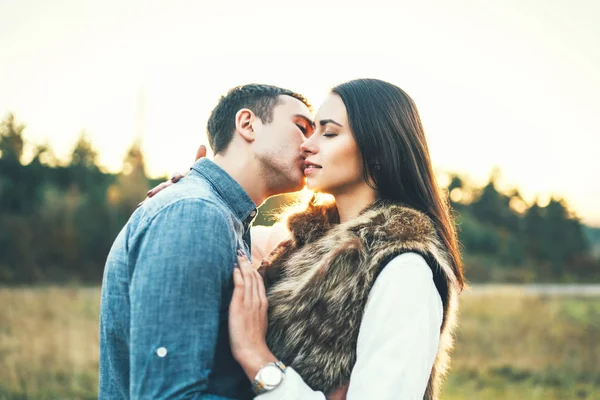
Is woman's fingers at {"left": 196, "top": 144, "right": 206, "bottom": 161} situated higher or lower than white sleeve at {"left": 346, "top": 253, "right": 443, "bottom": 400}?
higher

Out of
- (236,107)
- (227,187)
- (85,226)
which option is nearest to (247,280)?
(227,187)

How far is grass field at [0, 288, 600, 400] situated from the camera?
25.0 ft

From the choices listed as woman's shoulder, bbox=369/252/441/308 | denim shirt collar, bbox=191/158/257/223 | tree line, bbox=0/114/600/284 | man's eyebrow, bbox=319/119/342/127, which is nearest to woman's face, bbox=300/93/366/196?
man's eyebrow, bbox=319/119/342/127

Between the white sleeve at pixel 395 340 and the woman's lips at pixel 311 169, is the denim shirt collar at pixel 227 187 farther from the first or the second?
the white sleeve at pixel 395 340

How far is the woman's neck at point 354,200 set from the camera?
104 inches

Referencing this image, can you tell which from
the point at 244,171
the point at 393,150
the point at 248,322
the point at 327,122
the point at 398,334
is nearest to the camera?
the point at 398,334

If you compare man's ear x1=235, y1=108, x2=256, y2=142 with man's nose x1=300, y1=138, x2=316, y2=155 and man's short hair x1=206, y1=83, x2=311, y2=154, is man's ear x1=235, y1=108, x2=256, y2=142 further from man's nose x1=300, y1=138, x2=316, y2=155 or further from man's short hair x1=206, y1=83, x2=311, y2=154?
man's nose x1=300, y1=138, x2=316, y2=155

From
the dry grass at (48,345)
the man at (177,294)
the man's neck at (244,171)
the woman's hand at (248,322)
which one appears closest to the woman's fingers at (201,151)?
the man's neck at (244,171)

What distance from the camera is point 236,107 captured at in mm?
2990

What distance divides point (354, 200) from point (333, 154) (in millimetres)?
252

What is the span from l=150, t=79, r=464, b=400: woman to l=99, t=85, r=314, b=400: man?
0.47 feet

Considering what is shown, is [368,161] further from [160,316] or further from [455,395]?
[455,395]

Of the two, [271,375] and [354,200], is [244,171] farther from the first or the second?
[271,375]

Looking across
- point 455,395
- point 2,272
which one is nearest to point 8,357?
point 455,395
